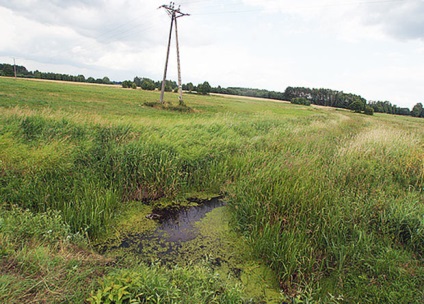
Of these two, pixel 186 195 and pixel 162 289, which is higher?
pixel 162 289

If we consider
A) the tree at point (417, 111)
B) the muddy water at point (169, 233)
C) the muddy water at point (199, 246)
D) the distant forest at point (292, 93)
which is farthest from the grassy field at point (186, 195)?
the tree at point (417, 111)

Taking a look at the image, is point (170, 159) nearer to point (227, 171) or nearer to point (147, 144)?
point (147, 144)

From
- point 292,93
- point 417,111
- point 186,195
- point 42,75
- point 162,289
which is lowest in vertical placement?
point 186,195

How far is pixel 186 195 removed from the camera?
20.6 ft

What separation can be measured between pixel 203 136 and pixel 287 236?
5.24 metres

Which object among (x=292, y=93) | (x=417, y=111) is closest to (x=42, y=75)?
(x=292, y=93)

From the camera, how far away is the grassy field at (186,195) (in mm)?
2861

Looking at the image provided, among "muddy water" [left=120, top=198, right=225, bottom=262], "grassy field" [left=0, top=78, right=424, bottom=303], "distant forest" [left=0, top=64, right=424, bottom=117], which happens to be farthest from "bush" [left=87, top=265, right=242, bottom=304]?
"distant forest" [left=0, top=64, right=424, bottom=117]

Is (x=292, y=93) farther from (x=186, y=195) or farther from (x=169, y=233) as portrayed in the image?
(x=169, y=233)

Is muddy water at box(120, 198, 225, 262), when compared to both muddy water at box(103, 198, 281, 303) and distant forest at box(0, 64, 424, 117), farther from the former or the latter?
distant forest at box(0, 64, 424, 117)

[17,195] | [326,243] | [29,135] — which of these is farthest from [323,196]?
[29,135]

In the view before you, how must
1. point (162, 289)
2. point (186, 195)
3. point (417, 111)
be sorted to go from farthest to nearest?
1. point (417, 111)
2. point (186, 195)
3. point (162, 289)

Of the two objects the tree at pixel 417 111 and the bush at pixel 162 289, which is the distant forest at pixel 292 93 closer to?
the tree at pixel 417 111

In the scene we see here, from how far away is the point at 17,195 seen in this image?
4.57 metres
